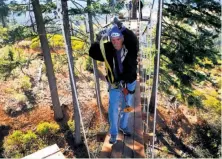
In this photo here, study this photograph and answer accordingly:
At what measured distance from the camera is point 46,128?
9.20 m

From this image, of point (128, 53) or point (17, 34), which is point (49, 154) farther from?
point (17, 34)

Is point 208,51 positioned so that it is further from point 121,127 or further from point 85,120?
point 121,127

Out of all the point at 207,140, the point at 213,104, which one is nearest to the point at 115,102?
the point at 207,140

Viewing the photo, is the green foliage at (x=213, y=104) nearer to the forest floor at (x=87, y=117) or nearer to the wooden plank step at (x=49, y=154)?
the forest floor at (x=87, y=117)

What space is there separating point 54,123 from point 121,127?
6724mm

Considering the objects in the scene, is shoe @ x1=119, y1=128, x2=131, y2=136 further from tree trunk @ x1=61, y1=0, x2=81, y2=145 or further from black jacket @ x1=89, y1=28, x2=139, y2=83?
tree trunk @ x1=61, y1=0, x2=81, y2=145

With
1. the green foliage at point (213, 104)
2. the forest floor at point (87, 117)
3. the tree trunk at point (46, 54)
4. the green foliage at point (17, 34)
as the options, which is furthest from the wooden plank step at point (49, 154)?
the green foliage at point (213, 104)

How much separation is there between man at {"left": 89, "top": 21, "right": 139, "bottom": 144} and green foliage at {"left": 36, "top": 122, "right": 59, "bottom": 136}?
21.5 feet

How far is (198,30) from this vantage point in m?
8.22

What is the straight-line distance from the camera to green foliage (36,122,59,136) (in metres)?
9.10

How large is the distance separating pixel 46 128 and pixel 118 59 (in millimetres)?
7080

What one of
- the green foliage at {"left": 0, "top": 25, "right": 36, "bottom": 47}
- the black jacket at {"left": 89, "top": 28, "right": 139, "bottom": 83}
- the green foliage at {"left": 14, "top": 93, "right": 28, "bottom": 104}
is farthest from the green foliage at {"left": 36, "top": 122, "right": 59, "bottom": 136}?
the black jacket at {"left": 89, "top": 28, "right": 139, "bottom": 83}

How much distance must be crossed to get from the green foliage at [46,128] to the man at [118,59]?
21.5 ft

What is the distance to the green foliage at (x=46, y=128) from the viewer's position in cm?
910
